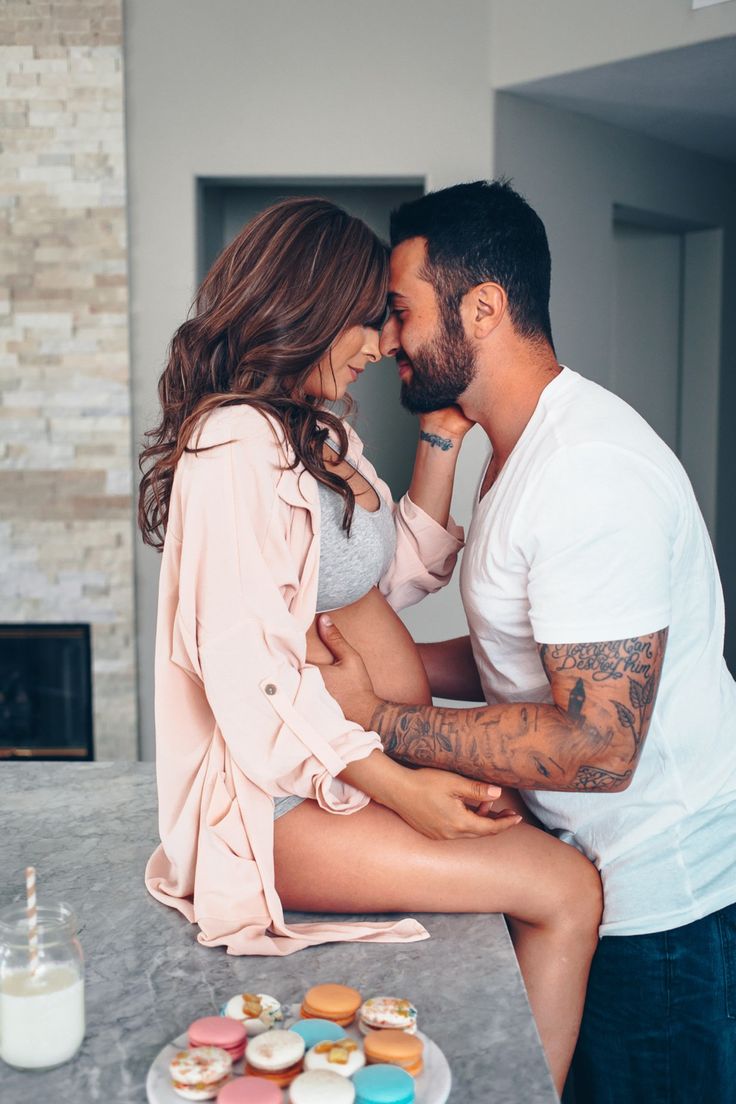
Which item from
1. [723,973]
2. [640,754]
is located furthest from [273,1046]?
[723,973]

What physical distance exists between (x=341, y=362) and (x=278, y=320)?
162mm

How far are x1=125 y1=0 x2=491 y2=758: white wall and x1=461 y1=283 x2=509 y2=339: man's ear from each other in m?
1.96

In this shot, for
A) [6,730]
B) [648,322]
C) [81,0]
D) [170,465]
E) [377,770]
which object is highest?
[81,0]

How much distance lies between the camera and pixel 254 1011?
1099 mm

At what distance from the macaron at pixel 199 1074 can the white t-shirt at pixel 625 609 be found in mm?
673

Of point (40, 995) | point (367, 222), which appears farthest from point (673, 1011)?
point (367, 222)

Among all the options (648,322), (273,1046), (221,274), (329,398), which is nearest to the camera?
(273,1046)

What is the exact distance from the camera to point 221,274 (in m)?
1.51

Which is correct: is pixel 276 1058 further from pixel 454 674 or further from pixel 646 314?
pixel 646 314

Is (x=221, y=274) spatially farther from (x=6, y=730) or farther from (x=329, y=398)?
(x=6, y=730)

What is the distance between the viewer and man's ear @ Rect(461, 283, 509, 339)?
1.68m

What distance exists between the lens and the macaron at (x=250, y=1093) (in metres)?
0.94

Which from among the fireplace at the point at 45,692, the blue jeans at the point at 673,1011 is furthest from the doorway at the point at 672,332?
the blue jeans at the point at 673,1011

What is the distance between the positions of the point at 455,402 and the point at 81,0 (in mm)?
2693
